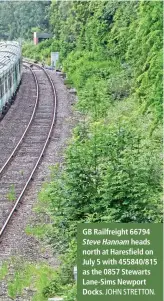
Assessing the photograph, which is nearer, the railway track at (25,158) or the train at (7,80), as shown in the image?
the railway track at (25,158)

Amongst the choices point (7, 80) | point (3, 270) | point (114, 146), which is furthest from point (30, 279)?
point (7, 80)

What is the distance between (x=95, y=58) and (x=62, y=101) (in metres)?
7.11

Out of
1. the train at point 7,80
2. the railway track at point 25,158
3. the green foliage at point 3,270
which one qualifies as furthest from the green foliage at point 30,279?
the train at point 7,80

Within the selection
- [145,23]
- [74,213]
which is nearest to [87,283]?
[74,213]

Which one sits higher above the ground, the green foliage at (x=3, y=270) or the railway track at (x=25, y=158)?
the railway track at (x=25, y=158)

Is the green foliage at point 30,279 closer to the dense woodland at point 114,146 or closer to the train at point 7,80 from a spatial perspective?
the dense woodland at point 114,146

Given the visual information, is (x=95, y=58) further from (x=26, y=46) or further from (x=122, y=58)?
(x=26, y=46)

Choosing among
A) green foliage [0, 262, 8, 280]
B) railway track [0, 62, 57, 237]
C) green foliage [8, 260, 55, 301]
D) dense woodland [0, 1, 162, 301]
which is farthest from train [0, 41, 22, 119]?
green foliage [8, 260, 55, 301]

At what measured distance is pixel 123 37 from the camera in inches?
1265

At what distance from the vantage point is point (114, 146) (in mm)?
14648

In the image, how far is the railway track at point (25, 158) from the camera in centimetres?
1628

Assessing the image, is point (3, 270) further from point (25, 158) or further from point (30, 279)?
point (25, 158)

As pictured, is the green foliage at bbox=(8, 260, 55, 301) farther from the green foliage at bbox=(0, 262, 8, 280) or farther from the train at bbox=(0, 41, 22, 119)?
the train at bbox=(0, 41, 22, 119)

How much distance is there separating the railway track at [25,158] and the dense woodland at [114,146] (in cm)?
89
